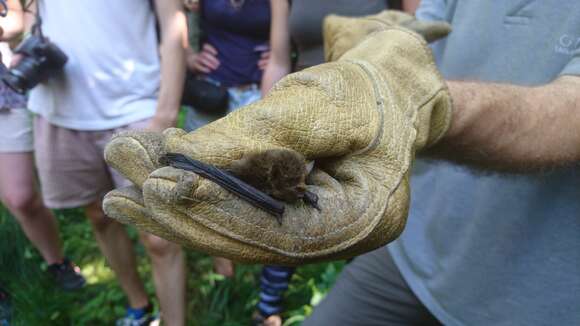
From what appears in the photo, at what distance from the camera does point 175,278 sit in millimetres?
2348

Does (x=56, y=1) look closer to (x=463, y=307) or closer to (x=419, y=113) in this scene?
(x=419, y=113)

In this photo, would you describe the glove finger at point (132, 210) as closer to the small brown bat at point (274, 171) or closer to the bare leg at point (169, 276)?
the small brown bat at point (274, 171)

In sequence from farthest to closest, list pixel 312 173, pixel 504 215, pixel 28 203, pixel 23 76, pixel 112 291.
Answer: pixel 112 291 < pixel 28 203 < pixel 23 76 < pixel 504 215 < pixel 312 173

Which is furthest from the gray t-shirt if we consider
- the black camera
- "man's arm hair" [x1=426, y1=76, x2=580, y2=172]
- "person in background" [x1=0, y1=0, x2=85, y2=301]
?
"person in background" [x1=0, y1=0, x2=85, y2=301]

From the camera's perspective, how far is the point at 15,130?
2359 millimetres

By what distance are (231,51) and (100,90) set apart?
0.72 m

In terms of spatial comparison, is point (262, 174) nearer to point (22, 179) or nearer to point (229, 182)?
point (229, 182)

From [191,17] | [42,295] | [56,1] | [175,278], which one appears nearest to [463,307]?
[175,278]

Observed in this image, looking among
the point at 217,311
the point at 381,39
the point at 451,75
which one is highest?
the point at 381,39

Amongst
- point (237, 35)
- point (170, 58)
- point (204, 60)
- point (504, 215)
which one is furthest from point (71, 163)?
point (504, 215)

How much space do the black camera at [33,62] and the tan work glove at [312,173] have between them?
4.36 ft

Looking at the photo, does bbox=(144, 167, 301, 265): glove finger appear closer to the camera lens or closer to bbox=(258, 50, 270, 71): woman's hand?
the camera lens

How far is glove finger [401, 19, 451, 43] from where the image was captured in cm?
138

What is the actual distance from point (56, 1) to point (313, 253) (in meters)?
1.80
